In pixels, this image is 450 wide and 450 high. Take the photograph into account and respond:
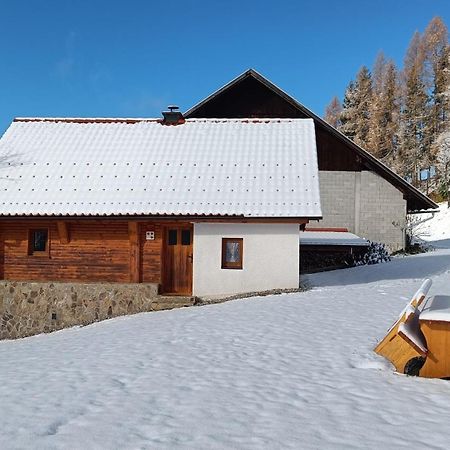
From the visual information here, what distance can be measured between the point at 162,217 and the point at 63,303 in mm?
3758

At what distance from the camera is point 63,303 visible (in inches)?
489

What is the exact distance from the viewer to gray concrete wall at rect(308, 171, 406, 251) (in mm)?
19328

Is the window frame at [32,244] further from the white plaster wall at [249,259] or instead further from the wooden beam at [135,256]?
the white plaster wall at [249,259]

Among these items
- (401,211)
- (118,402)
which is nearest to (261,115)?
(401,211)

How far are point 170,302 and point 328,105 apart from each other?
59.5 metres

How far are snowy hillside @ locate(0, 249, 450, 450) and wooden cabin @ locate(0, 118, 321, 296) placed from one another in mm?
3475

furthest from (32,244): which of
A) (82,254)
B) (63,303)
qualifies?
(63,303)

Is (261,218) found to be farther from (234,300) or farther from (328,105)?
(328,105)

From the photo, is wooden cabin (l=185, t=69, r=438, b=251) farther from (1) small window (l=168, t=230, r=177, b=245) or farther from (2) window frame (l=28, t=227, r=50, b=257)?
(2) window frame (l=28, t=227, r=50, b=257)

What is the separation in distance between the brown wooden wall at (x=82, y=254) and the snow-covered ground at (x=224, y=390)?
374 cm

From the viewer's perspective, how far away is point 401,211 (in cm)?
1923

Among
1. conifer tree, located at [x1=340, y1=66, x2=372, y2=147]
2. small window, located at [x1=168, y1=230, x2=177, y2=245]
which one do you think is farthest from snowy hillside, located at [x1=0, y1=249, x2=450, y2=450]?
conifer tree, located at [x1=340, y1=66, x2=372, y2=147]

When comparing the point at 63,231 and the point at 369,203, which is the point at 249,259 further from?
the point at 369,203

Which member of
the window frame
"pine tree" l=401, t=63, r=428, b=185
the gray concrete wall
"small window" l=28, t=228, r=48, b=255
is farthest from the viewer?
"pine tree" l=401, t=63, r=428, b=185
